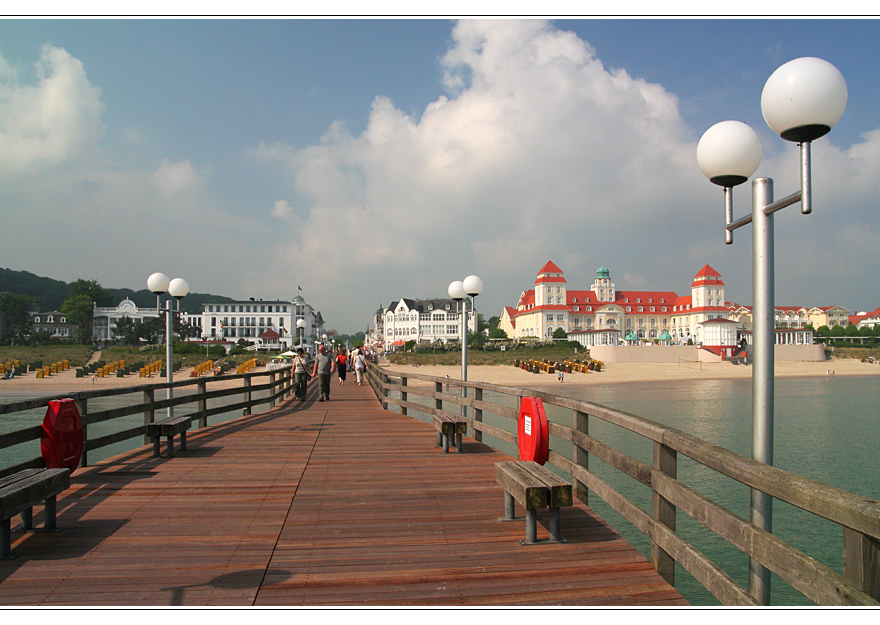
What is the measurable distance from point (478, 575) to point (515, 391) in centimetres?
282

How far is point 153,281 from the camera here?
11062mm

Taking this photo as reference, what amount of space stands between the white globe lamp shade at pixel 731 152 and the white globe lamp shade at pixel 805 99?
529 millimetres

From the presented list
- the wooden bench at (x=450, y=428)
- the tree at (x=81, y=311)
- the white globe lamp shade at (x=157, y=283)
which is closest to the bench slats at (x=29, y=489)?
the wooden bench at (x=450, y=428)

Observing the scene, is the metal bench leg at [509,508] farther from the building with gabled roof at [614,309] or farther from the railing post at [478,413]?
the building with gabled roof at [614,309]

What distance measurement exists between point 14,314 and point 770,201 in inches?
4915

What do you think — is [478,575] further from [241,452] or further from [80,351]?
[80,351]

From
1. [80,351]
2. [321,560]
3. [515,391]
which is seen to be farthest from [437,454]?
[80,351]

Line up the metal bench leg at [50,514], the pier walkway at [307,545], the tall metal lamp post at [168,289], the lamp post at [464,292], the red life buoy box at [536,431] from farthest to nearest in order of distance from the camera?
the lamp post at [464,292]
the tall metal lamp post at [168,289]
the red life buoy box at [536,431]
the metal bench leg at [50,514]
the pier walkway at [307,545]

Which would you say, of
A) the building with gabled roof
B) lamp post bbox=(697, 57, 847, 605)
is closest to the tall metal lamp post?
lamp post bbox=(697, 57, 847, 605)

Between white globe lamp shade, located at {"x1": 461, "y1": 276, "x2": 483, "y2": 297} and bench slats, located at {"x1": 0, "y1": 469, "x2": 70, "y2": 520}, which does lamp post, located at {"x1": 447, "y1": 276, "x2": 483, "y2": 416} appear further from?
bench slats, located at {"x1": 0, "y1": 469, "x2": 70, "y2": 520}

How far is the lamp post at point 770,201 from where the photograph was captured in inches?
116

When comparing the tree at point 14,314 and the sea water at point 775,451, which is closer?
the sea water at point 775,451

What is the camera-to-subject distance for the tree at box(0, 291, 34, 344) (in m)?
98.6

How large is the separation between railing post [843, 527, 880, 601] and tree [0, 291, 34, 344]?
123421 millimetres
